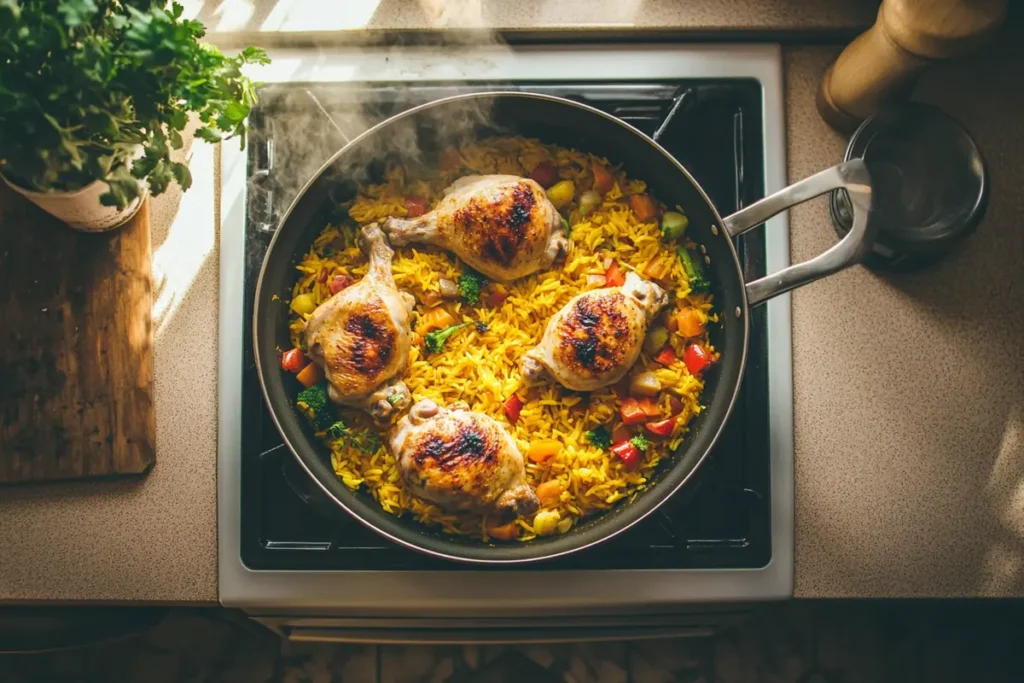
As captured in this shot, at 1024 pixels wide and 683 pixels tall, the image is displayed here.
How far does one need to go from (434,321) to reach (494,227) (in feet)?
1.03

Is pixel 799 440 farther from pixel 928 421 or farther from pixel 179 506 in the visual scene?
pixel 179 506

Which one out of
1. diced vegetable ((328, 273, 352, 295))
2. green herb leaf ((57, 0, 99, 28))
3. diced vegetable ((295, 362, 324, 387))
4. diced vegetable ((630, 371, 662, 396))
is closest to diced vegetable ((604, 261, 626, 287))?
diced vegetable ((630, 371, 662, 396))

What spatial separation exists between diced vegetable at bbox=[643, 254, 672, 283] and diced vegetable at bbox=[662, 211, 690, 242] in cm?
6

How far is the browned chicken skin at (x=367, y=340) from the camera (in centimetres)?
195

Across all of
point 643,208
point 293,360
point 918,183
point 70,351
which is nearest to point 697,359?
point 643,208

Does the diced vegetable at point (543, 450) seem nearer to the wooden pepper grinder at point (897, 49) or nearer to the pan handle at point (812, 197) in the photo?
the pan handle at point (812, 197)

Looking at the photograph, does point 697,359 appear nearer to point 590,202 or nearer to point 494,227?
point 590,202

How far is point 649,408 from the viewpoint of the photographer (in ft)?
6.73

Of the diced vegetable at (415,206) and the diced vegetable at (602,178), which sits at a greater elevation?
the diced vegetable at (602,178)

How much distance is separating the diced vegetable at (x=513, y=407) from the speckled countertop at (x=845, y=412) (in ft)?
2.59

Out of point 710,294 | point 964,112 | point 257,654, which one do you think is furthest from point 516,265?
point 257,654

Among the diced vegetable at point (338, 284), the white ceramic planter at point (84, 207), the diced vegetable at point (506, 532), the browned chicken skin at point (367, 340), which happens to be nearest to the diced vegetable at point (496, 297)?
the browned chicken skin at point (367, 340)

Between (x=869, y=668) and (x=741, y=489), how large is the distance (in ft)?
5.24

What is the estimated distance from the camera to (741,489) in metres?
2.05
